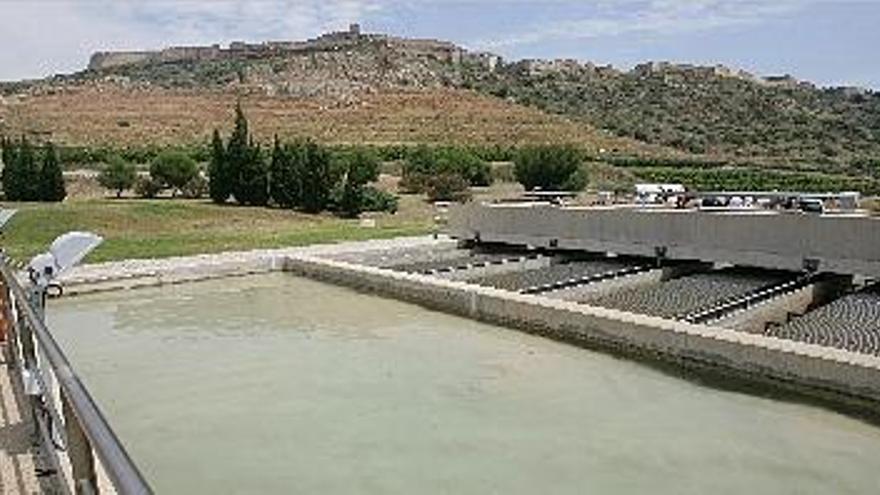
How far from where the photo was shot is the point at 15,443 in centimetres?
468

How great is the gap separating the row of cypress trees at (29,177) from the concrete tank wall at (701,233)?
17.1 metres

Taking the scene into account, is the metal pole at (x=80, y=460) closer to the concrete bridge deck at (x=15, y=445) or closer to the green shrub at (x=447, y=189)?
the concrete bridge deck at (x=15, y=445)

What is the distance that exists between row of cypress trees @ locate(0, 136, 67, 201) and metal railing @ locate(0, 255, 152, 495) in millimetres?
26896

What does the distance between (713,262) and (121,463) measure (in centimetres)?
1417

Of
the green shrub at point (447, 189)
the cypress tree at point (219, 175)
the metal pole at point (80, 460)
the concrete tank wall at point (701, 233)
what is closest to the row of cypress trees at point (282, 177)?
the cypress tree at point (219, 175)

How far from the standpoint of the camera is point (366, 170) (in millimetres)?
30844

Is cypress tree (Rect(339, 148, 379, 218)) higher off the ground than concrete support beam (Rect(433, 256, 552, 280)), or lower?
higher

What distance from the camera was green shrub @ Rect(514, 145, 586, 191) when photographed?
3394 centimetres

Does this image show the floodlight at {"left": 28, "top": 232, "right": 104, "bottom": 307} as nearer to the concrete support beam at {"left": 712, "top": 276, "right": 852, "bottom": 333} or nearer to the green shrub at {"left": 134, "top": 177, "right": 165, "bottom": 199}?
the concrete support beam at {"left": 712, "top": 276, "right": 852, "bottom": 333}

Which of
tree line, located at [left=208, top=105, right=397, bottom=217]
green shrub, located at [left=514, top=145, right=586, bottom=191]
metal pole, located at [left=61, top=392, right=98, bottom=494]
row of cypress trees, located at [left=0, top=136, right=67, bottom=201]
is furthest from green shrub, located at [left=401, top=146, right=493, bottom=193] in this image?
metal pole, located at [left=61, top=392, right=98, bottom=494]

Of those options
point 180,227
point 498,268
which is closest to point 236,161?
point 180,227

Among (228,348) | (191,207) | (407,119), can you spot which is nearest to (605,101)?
(407,119)

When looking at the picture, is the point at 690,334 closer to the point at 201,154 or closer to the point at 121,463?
the point at 121,463

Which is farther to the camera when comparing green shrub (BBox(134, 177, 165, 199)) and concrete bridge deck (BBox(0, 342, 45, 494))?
green shrub (BBox(134, 177, 165, 199))
